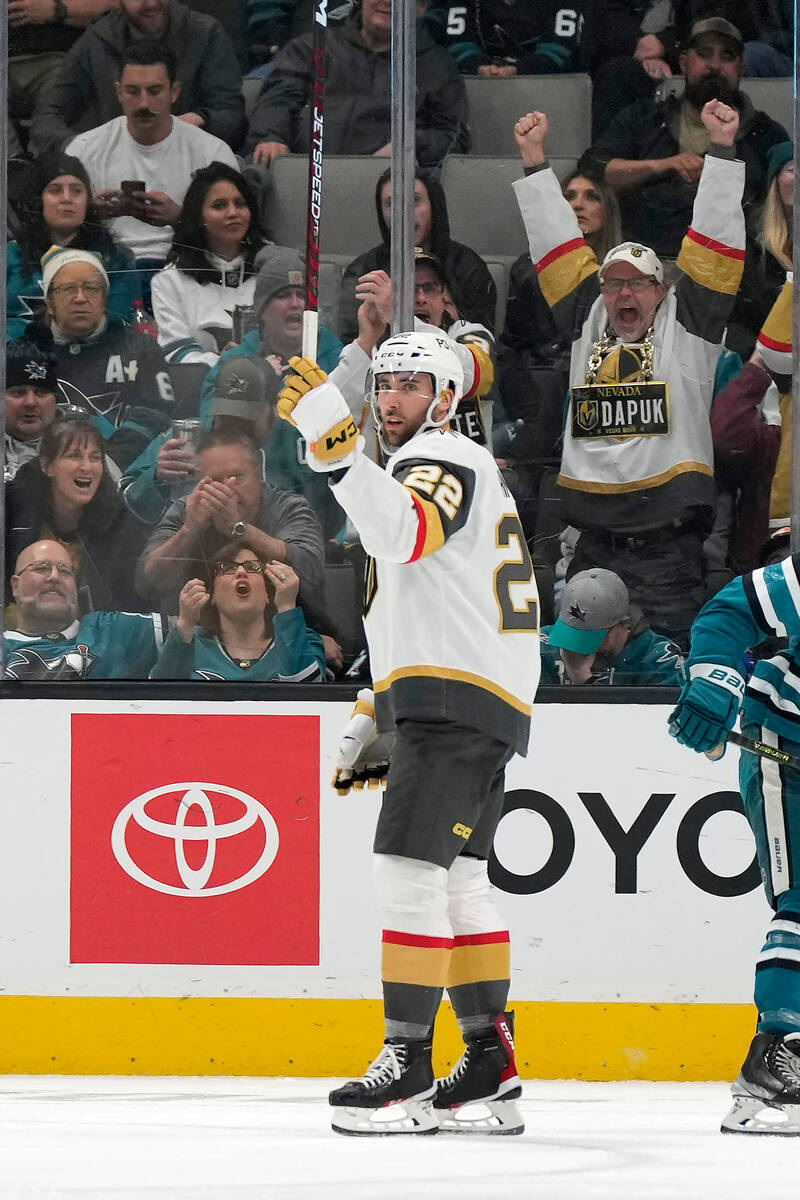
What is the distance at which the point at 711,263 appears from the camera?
12.9 feet

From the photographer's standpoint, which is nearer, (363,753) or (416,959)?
(416,959)

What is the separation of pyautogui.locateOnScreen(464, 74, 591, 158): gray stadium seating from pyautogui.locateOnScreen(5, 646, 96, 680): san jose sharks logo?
1572 millimetres

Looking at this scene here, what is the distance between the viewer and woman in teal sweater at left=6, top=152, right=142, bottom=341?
12.8 feet

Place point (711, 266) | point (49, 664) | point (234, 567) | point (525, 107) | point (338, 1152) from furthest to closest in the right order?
point (525, 107)
point (711, 266)
point (234, 567)
point (49, 664)
point (338, 1152)

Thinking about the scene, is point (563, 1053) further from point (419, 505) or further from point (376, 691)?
point (419, 505)

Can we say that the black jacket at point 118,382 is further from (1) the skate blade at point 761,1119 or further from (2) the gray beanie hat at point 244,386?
(1) the skate blade at point 761,1119

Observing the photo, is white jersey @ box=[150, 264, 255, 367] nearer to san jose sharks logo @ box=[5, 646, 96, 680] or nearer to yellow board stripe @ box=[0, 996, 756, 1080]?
san jose sharks logo @ box=[5, 646, 96, 680]

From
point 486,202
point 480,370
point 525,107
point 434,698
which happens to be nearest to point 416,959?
point 434,698

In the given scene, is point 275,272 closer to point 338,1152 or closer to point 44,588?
point 44,588

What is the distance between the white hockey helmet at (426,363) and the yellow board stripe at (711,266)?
1.44m

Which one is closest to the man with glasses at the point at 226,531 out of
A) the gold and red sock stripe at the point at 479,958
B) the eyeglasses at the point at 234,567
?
the eyeglasses at the point at 234,567

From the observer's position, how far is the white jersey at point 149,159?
407 centimetres

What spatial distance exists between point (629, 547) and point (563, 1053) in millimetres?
1203

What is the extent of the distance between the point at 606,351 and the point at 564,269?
0.77ft
